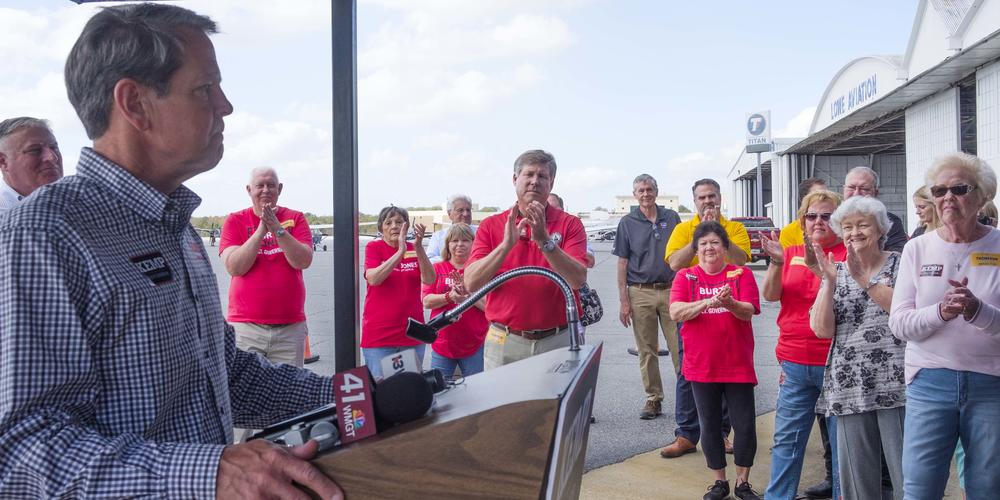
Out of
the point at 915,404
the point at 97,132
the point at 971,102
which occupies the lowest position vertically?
the point at 915,404

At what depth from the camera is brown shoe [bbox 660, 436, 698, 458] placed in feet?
17.0

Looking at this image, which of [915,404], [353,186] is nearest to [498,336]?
[353,186]

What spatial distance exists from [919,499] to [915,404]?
15.7 inches

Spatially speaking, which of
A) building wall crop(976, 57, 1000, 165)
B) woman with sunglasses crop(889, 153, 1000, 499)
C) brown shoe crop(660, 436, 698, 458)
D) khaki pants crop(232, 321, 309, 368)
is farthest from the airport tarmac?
building wall crop(976, 57, 1000, 165)

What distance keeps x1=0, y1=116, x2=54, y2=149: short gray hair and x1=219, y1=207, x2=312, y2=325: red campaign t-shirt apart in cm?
161

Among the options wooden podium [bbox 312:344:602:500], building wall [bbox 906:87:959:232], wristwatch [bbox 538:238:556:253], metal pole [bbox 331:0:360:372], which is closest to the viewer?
wooden podium [bbox 312:344:602:500]

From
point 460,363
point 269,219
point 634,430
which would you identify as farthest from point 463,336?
point 634,430

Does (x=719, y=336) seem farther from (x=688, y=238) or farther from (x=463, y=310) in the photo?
(x=463, y=310)

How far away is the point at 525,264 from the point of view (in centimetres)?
427

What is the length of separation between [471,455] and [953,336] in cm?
280

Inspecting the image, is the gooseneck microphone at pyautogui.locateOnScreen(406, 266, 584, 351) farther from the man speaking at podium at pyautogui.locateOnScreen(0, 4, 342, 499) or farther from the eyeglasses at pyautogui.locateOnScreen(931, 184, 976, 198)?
the eyeglasses at pyautogui.locateOnScreen(931, 184, 976, 198)

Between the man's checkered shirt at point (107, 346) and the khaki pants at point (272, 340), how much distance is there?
349cm

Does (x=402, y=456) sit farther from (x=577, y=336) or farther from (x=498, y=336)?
(x=498, y=336)

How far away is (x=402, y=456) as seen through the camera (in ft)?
3.60
